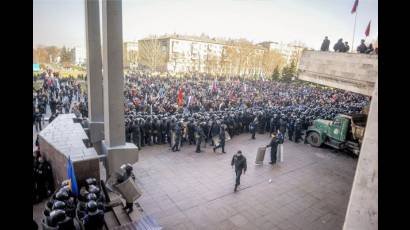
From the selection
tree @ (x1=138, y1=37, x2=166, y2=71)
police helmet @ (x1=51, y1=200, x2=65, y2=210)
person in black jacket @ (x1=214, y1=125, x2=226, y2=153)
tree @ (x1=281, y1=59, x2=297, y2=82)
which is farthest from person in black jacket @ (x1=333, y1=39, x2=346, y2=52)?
tree @ (x1=138, y1=37, x2=166, y2=71)

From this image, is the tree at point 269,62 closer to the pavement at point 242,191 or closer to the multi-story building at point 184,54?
the multi-story building at point 184,54

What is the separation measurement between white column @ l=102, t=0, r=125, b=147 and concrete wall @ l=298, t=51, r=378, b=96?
801cm

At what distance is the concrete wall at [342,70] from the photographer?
9.04 metres

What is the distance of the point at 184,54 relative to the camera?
238 ft

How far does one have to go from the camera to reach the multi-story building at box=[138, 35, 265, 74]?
195 feet

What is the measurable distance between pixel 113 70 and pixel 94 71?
9.90ft

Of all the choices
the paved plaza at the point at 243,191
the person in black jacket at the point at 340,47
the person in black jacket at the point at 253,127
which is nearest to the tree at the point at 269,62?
the person in black jacket at the point at 253,127

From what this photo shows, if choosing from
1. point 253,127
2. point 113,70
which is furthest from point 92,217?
point 253,127

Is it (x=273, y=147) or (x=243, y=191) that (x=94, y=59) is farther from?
(x=273, y=147)

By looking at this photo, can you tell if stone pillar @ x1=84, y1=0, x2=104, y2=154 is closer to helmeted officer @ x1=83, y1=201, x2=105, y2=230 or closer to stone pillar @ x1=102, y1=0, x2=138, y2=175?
stone pillar @ x1=102, y1=0, x2=138, y2=175

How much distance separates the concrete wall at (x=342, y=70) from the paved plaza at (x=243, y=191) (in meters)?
4.06

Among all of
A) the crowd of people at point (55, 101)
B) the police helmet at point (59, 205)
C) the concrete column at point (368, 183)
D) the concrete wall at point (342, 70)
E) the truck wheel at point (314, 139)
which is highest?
the concrete wall at point (342, 70)
